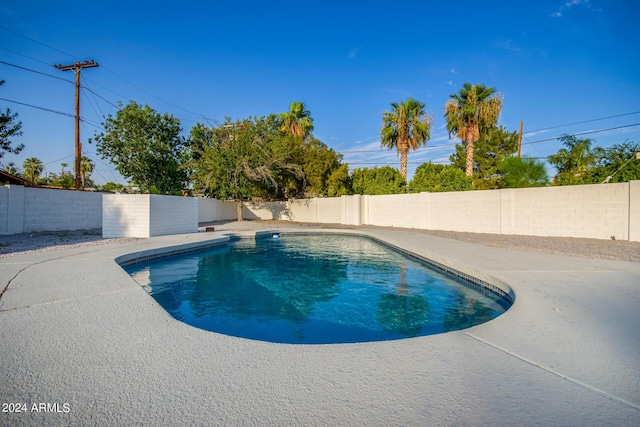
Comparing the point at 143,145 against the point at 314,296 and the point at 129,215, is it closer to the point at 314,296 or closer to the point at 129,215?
the point at 129,215

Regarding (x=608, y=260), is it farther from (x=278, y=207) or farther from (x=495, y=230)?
(x=278, y=207)

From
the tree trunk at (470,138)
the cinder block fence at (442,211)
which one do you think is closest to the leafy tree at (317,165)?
the cinder block fence at (442,211)

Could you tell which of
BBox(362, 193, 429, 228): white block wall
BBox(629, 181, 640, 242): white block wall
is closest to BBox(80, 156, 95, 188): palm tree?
BBox(362, 193, 429, 228): white block wall

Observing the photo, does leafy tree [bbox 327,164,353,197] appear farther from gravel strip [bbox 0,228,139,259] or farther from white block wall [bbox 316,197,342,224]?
gravel strip [bbox 0,228,139,259]

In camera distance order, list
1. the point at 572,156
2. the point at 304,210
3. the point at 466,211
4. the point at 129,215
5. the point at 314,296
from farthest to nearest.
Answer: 1. the point at 304,210
2. the point at 572,156
3. the point at 466,211
4. the point at 129,215
5. the point at 314,296

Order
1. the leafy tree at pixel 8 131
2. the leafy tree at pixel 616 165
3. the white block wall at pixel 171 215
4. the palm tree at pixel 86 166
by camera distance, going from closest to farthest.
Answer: the leafy tree at pixel 616 165 < the white block wall at pixel 171 215 < the leafy tree at pixel 8 131 < the palm tree at pixel 86 166

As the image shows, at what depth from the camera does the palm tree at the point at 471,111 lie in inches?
704

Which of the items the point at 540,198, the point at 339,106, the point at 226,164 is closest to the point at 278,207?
the point at 226,164

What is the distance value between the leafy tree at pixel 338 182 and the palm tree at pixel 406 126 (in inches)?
148

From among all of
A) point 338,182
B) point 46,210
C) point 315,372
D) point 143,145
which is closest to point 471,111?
point 338,182

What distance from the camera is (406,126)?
2056 centimetres

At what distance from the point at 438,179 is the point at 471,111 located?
482cm

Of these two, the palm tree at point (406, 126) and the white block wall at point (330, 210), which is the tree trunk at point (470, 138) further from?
the white block wall at point (330, 210)

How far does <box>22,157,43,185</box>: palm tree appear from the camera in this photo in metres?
39.9
